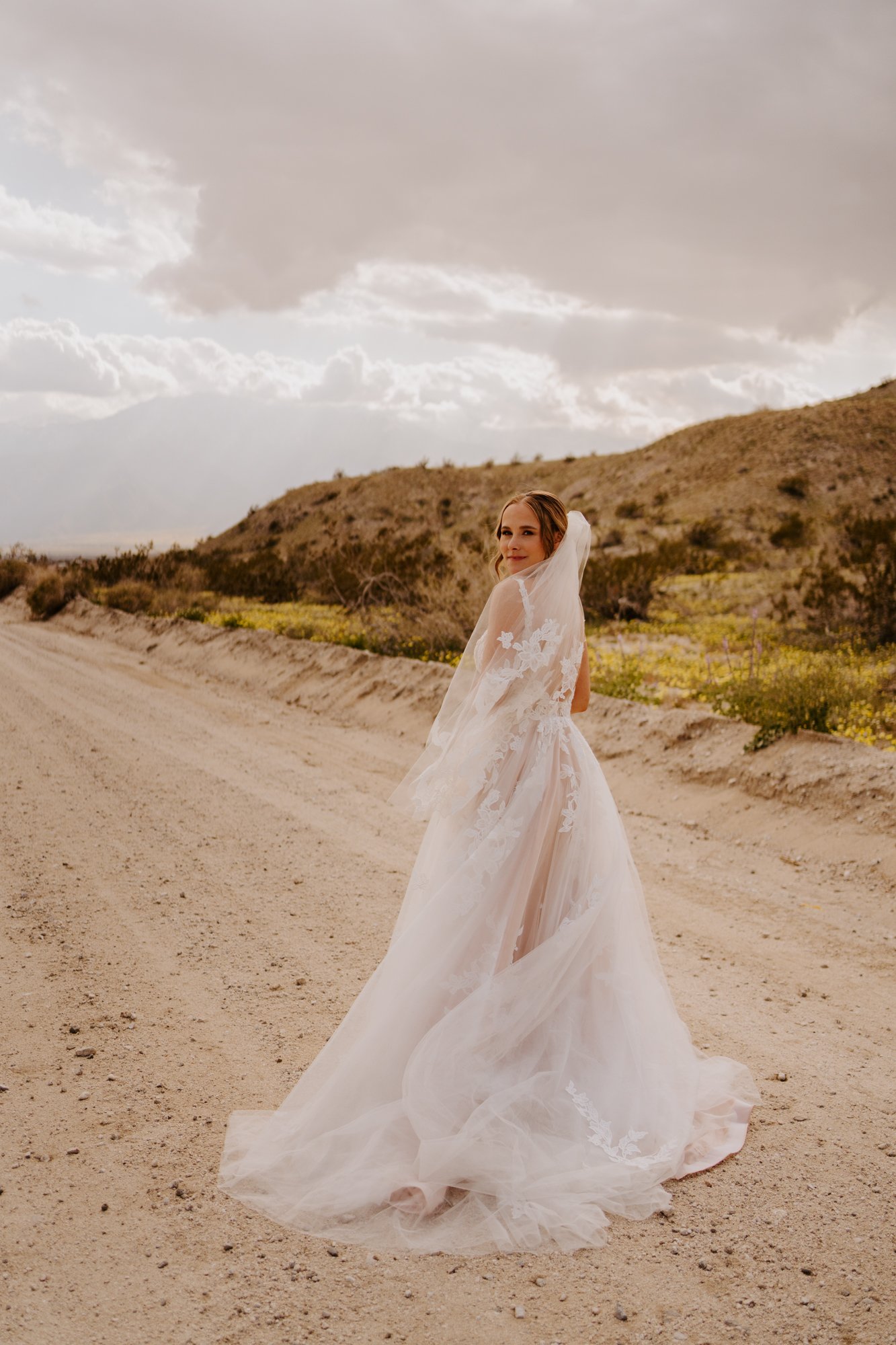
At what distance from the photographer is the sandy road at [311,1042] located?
2.35 m

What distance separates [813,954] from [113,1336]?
12.4 ft

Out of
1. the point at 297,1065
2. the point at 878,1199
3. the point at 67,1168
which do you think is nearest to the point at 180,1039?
the point at 297,1065

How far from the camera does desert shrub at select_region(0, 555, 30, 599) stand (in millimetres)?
27734

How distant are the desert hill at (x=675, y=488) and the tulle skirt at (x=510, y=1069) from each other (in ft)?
86.5

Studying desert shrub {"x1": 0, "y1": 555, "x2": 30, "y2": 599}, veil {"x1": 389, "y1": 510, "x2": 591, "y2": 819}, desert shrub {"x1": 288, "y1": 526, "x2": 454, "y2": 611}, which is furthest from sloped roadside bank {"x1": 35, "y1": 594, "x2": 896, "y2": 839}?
→ desert shrub {"x1": 0, "y1": 555, "x2": 30, "y2": 599}

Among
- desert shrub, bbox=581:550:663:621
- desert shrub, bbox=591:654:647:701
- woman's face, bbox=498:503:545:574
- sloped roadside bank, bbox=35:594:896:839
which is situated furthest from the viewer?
desert shrub, bbox=581:550:663:621

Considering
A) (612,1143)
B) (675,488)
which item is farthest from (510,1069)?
(675,488)

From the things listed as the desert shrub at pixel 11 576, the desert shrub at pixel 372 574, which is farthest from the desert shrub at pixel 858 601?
the desert shrub at pixel 11 576

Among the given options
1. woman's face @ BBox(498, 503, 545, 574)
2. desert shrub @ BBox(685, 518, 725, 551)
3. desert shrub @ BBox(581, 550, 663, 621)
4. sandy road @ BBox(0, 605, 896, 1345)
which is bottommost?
sandy road @ BBox(0, 605, 896, 1345)

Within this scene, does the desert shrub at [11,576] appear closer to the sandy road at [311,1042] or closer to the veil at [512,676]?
the sandy road at [311,1042]

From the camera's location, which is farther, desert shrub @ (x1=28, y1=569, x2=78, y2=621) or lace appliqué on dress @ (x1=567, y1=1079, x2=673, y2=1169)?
desert shrub @ (x1=28, y1=569, x2=78, y2=621)

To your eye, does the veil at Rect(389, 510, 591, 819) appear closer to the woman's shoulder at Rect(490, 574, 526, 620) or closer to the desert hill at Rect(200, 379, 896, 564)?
the woman's shoulder at Rect(490, 574, 526, 620)

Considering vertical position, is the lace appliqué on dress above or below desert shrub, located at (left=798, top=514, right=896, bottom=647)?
below

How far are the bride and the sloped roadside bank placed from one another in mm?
3690
